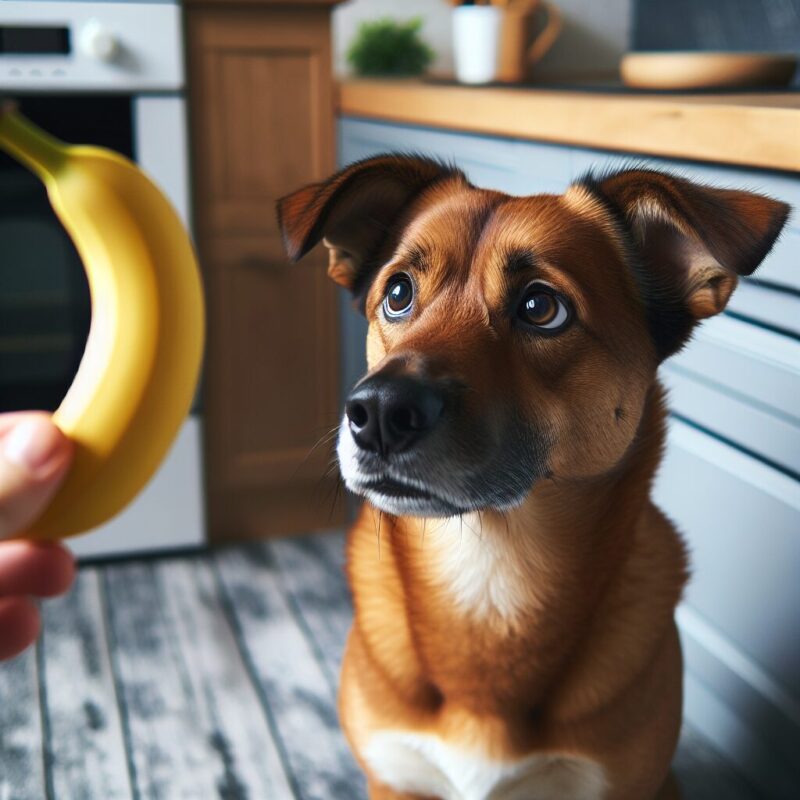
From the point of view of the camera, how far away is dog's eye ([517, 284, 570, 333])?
949 mm

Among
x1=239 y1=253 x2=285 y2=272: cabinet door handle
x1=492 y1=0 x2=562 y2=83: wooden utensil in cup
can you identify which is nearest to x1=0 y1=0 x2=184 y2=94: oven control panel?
x1=239 y1=253 x2=285 y2=272: cabinet door handle

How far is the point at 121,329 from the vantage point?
0.70m

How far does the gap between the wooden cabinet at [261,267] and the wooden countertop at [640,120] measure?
0.43 meters

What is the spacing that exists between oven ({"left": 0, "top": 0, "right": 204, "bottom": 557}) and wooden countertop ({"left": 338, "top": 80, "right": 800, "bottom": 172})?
564 mm

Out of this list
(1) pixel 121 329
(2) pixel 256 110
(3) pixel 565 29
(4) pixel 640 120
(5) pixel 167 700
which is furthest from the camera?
(3) pixel 565 29

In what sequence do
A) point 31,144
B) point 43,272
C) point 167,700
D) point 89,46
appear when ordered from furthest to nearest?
point 43,272, point 89,46, point 167,700, point 31,144

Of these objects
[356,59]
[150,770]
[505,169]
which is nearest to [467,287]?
[505,169]

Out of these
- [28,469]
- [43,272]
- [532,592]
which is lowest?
[532,592]

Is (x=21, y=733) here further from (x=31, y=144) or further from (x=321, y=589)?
(x=31, y=144)

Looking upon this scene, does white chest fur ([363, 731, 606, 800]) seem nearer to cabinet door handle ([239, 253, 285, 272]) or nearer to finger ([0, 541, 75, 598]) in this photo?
finger ([0, 541, 75, 598])

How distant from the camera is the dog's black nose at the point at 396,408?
2.70 feet

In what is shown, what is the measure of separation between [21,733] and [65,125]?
3.97 ft

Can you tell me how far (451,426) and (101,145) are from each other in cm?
152

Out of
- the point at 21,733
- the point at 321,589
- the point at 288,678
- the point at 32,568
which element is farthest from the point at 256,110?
the point at 32,568
